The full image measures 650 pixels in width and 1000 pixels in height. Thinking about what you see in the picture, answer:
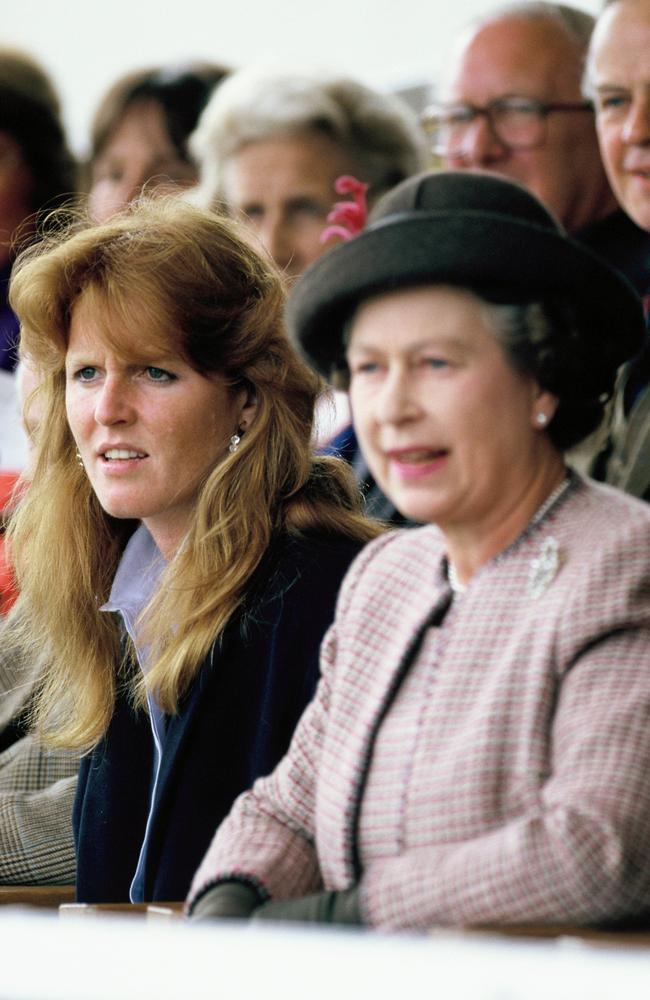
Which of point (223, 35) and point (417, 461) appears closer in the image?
point (417, 461)

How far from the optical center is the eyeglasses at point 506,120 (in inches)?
121

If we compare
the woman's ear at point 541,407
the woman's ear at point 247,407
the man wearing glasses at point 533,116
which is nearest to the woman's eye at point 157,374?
the woman's ear at point 247,407

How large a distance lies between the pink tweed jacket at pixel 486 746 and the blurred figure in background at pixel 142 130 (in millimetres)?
2410

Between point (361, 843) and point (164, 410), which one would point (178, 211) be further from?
point (361, 843)

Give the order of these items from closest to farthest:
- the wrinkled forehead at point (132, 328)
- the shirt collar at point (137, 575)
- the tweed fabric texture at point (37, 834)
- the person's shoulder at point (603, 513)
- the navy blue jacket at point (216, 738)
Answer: the person's shoulder at point (603, 513), the navy blue jacket at point (216, 738), the wrinkled forehead at point (132, 328), the shirt collar at point (137, 575), the tweed fabric texture at point (37, 834)

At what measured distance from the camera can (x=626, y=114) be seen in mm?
2633

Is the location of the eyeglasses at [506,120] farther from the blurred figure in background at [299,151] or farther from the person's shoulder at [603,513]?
the person's shoulder at [603,513]

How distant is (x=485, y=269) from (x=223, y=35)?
11.4ft

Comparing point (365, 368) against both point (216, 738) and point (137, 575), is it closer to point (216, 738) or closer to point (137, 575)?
point (216, 738)

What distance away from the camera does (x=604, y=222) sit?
298 centimetres

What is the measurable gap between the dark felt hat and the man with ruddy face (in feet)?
2.96

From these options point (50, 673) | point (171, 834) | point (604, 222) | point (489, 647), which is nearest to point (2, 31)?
point (604, 222)

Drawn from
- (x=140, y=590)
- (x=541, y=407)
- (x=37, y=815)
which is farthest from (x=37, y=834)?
(x=541, y=407)

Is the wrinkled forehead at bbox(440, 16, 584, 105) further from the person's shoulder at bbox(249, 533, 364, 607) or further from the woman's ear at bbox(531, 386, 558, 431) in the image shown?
the woman's ear at bbox(531, 386, 558, 431)
